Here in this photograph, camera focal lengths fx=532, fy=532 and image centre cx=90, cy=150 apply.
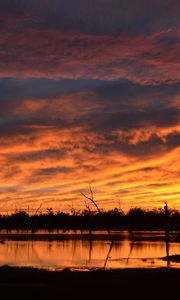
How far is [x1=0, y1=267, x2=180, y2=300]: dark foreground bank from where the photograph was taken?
23375 millimetres

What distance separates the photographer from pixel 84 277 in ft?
104

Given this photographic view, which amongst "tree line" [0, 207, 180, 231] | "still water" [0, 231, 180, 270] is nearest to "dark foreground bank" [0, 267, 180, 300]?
"still water" [0, 231, 180, 270]

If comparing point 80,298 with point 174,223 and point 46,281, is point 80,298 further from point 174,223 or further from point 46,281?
point 174,223

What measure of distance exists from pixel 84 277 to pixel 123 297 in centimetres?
908

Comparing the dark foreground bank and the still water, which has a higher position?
the dark foreground bank

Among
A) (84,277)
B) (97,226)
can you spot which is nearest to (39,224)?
(97,226)

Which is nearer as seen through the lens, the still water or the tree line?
the still water

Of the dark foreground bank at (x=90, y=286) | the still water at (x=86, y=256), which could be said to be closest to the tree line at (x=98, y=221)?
the still water at (x=86, y=256)

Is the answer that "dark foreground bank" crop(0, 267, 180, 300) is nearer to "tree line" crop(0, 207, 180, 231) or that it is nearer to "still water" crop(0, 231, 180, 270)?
"still water" crop(0, 231, 180, 270)

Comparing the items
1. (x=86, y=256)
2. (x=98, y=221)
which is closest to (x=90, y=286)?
(x=86, y=256)

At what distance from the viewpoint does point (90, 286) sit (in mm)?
26891

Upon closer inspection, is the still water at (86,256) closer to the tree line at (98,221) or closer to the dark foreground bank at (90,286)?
→ the dark foreground bank at (90,286)

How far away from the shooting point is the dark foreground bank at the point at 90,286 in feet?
76.7

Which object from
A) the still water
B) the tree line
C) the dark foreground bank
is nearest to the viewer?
the dark foreground bank
